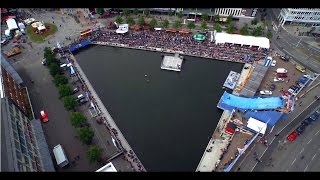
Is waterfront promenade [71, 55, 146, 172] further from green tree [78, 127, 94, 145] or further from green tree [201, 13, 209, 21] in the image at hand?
green tree [201, 13, 209, 21]

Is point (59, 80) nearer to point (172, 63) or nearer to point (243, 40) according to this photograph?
point (172, 63)

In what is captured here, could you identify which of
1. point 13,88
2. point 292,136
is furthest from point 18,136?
point 292,136

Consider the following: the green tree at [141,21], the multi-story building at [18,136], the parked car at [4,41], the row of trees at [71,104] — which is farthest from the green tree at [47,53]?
the green tree at [141,21]

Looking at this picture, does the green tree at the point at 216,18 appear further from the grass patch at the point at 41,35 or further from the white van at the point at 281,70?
the grass patch at the point at 41,35

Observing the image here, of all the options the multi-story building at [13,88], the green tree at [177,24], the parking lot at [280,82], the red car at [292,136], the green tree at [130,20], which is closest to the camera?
the multi-story building at [13,88]

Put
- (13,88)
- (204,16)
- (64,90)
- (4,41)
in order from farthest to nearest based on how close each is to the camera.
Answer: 1. (204,16)
2. (4,41)
3. (64,90)
4. (13,88)

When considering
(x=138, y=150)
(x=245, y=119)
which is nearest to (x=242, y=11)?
(x=245, y=119)

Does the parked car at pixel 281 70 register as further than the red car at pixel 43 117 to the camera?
Yes
